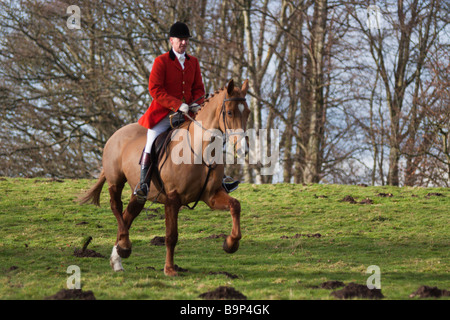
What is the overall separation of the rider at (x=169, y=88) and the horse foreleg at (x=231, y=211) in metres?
0.40

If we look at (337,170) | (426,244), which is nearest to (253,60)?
(337,170)

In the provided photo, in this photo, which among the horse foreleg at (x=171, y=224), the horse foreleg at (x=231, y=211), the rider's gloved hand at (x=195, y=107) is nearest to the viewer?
the horse foreleg at (x=231, y=211)

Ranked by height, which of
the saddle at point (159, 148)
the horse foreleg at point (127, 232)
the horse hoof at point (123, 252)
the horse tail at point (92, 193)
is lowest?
the horse hoof at point (123, 252)

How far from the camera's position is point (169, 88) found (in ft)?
25.2

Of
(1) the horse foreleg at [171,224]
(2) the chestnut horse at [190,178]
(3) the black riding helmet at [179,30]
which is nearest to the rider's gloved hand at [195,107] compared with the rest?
(2) the chestnut horse at [190,178]

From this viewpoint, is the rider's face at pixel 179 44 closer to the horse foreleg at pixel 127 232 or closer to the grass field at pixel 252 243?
the horse foreleg at pixel 127 232

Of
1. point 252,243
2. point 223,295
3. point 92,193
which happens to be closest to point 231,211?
point 223,295

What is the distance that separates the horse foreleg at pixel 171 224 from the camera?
23.5 ft

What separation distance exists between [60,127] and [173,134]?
18895mm

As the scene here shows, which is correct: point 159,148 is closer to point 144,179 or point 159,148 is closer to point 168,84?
point 144,179

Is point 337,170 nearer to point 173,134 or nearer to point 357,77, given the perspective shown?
point 357,77

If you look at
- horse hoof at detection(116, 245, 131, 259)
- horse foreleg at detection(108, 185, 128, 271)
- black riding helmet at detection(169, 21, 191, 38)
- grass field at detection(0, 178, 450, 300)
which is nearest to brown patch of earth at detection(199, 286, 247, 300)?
grass field at detection(0, 178, 450, 300)

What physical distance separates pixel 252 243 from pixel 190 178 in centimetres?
365

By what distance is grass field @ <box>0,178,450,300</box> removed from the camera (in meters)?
6.86
